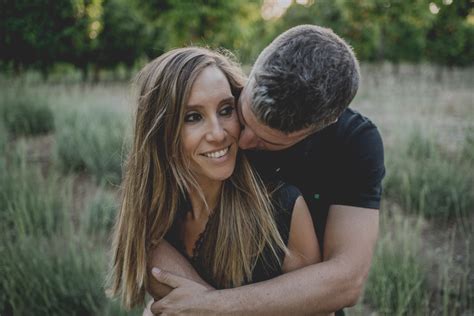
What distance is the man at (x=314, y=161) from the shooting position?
1.79m

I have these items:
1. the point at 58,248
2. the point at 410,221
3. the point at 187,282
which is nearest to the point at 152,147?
the point at 187,282

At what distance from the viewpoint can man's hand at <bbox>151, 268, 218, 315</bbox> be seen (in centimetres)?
184

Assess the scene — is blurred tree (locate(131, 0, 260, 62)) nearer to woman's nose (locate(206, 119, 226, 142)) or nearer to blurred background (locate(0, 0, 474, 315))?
blurred background (locate(0, 0, 474, 315))

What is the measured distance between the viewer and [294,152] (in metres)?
2.13

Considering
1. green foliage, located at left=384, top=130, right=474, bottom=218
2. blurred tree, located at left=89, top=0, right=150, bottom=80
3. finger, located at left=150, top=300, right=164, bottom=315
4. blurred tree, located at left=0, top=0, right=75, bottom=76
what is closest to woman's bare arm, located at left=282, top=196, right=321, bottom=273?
finger, located at left=150, top=300, right=164, bottom=315

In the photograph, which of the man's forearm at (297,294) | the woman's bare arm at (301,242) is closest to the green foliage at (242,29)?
the woman's bare arm at (301,242)

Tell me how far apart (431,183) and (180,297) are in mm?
3539

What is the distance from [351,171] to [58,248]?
2.61m

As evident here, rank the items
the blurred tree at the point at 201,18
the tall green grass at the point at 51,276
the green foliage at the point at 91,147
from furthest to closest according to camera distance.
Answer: the blurred tree at the point at 201,18, the green foliage at the point at 91,147, the tall green grass at the point at 51,276

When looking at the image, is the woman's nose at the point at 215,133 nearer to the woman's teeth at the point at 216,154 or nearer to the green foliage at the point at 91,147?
the woman's teeth at the point at 216,154

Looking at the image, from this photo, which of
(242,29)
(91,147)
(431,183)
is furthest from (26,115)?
(242,29)

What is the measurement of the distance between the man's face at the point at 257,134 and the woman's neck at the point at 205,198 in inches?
12.5

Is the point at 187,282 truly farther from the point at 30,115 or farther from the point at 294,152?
the point at 30,115

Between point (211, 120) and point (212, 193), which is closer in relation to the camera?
point (211, 120)
